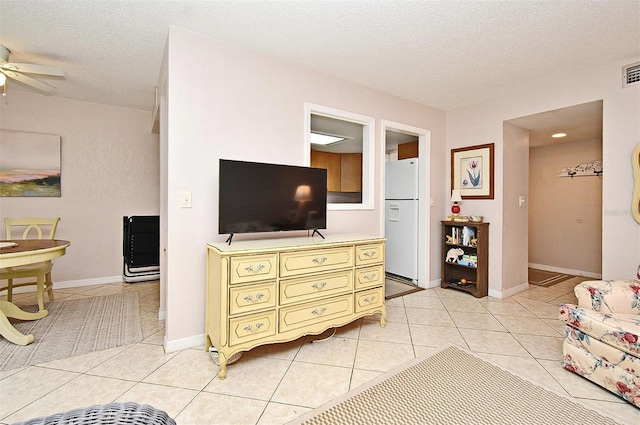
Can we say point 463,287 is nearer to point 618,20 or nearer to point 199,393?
point 618,20

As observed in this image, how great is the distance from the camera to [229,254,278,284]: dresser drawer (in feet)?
6.39

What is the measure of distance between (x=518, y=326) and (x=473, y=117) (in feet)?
8.77

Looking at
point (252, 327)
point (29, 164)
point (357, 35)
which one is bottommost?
point (252, 327)

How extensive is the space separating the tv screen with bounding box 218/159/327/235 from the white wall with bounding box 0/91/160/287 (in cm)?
290

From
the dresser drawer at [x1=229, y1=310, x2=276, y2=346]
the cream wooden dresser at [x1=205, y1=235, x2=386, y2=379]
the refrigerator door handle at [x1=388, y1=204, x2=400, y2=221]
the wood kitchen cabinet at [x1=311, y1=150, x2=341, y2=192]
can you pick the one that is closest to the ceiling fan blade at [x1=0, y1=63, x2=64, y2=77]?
the cream wooden dresser at [x1=205, y1=235, x2=386, y2=379]

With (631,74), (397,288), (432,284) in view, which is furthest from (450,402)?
(631,74)

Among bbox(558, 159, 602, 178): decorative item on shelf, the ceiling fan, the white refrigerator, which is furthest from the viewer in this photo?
bbox(558, 159, 602, 178): decorative item on shelf

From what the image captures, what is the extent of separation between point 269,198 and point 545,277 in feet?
15.7

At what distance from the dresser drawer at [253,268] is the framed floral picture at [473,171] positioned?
308cm

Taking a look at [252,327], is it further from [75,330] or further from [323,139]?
[323,139]

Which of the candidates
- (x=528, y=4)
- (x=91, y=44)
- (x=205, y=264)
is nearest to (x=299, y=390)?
(x=205, y=264)

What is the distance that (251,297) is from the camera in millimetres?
2016

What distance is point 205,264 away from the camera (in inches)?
94.8

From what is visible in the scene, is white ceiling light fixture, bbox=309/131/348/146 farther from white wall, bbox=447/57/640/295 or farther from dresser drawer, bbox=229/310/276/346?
dresser drawer, bbox=229/310/276/346
